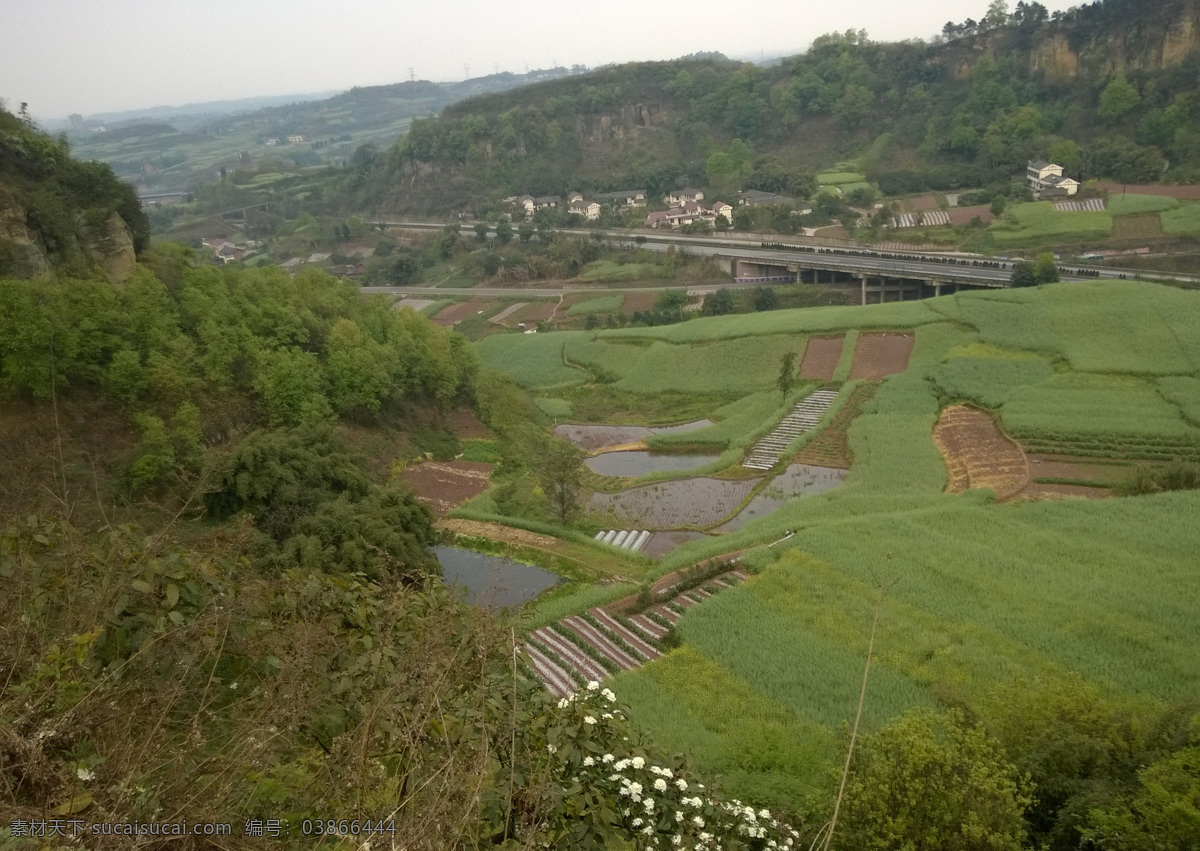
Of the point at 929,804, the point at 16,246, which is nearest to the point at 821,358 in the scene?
the point at 16,246

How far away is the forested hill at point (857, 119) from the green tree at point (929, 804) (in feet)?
212

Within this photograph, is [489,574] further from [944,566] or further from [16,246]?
[16,246]

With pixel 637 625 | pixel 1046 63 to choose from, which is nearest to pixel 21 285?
pixel 637 625

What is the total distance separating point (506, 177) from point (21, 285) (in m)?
66.2

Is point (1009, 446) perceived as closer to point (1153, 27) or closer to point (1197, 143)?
point (1197, 143)

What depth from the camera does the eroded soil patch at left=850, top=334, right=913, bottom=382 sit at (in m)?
33.1

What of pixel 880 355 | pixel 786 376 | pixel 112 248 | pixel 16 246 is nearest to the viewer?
pixel 16 246

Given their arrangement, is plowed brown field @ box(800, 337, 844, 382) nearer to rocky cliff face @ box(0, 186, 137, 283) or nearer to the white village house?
rocky cliff face @ box(0, 186, 137, 283)

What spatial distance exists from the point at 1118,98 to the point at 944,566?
65734mm

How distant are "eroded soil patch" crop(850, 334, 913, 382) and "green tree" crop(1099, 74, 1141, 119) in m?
46.5

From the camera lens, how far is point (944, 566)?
17.6 metres

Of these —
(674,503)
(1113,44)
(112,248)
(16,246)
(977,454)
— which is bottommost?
(674,503)

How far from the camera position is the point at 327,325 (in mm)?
27531

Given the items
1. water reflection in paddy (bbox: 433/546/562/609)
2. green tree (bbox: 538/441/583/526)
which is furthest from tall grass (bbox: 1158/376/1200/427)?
water reflection in paddy (bbox: 433/546/562/609)
